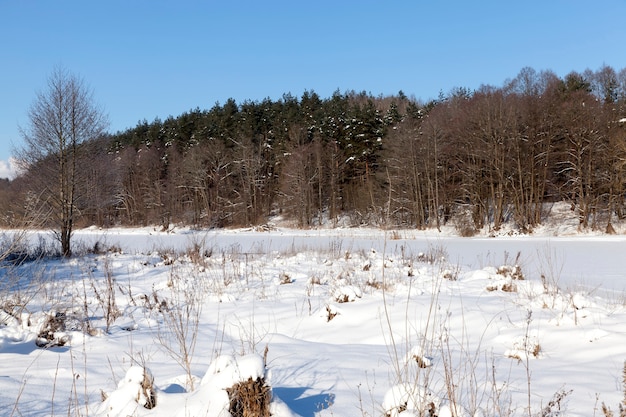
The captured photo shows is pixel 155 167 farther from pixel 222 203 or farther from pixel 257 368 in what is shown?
pixel 257 368

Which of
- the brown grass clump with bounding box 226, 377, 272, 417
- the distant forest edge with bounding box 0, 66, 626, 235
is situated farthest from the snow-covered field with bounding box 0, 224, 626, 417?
the distant forest edge with bounding box 0, 66, 626, 235

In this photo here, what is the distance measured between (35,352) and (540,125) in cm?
2904

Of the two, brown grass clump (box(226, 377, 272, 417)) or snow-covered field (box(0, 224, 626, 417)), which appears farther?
snow-covered field (box(0, 224, 626, 417))

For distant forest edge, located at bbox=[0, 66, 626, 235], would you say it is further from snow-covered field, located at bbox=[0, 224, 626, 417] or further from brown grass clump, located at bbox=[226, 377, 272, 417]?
brown grass clump, located at bbox=[226, 377, 272, 417]

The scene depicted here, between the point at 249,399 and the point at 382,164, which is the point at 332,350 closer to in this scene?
the point at 249,399

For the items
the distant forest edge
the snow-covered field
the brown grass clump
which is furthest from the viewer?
the distant forest edge

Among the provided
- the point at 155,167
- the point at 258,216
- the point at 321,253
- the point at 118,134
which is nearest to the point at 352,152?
the point at 258,216

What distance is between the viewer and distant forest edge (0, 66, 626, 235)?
24.6m

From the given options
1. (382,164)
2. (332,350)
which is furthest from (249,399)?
(382,164)

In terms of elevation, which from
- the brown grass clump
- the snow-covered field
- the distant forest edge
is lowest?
the snow-covered field

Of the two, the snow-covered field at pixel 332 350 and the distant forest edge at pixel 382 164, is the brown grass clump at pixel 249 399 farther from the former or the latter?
the distant forest edge at pixel 382 164

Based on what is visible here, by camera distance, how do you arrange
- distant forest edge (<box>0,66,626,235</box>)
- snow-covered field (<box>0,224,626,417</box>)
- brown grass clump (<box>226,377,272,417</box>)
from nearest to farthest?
1. brown grass clump (<box>226,377,272,417</box>)
2. snow-covered field (<box>0,224,626,417</box>)
3. distant forest edge (<box>0,66,626,235</box>)

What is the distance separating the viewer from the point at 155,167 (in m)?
48.6

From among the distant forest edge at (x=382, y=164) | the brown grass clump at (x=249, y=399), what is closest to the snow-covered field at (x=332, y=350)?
the brown grass clump at (x=249, y=399)
